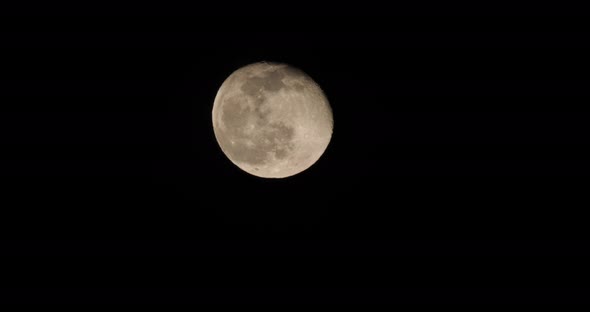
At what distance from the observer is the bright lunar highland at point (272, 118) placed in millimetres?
3037

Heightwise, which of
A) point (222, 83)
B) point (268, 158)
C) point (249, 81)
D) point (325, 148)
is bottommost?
point (268, 158)

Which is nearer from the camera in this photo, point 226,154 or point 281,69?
point 281,69

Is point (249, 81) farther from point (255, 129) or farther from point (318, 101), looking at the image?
point (318, 101)

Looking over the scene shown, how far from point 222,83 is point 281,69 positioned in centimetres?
67

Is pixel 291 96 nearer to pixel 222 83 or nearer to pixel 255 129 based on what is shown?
pixel 255 129

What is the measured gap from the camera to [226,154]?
3477mm

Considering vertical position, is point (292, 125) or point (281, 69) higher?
point (281, 69)

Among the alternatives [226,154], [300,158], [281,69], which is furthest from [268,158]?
[281,69]

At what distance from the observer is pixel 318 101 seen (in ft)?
10.6

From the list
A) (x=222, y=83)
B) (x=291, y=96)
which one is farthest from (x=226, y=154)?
(x=291, y=96)

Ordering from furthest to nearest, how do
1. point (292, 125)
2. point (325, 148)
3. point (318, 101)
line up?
point (325, 148)
point (318, 101)
point (292, 125)

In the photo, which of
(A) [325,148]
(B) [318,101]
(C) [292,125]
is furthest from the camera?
(A) [325,148]

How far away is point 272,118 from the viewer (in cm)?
302

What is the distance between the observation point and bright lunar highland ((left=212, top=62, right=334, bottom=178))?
304 centimetres
